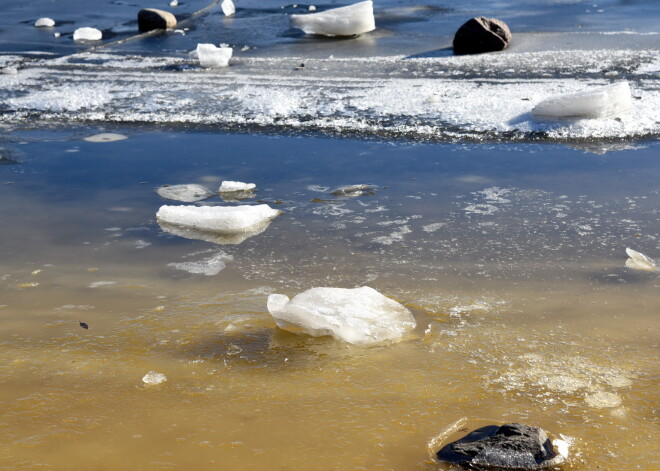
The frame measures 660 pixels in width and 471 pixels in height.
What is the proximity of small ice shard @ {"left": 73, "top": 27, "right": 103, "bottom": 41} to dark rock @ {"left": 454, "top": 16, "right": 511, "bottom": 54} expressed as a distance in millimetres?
4442

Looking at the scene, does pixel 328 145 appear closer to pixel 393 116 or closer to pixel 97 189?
pixel 393 116

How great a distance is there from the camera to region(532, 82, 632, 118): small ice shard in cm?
505

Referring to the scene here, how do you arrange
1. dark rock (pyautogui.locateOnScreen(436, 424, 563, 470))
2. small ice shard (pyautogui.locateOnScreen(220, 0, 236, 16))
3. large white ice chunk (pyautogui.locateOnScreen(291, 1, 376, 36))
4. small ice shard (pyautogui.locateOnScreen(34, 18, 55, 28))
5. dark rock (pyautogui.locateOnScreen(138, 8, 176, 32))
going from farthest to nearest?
small ice shard (pyautogui.locateOnScreen(220, 0, 236, 16)) → small ice shard (pyautogui.locateOnScreen(34, 18, 55, 28)) → dark rock (pyautogui.locateOnScreen(138, 8, 176, 32)) → large white ice chunk (pyautogui.locateOnScreen(291, 1, 376, 36)) → dark rock (pyautogui.locateOnScreen(436, 424, 563, 470))

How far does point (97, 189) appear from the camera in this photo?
4.28 m

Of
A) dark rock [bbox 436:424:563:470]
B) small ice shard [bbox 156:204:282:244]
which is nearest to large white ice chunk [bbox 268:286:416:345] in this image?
dark rock [bbox 436:424:563:470]

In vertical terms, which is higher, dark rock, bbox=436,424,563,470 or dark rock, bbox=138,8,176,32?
dark rock, bbox=138,8,176,32

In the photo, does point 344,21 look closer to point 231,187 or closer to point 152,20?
point 152,20

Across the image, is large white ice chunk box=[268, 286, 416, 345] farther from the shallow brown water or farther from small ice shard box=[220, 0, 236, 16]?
small ice shard box=[220, 0, 236, 16]

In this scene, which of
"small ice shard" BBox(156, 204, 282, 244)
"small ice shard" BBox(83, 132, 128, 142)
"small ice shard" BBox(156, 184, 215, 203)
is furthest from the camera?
"small ice shard" BBox(83, 132, 128, 142)

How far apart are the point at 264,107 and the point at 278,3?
616cm

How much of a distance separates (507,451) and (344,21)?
7441mm

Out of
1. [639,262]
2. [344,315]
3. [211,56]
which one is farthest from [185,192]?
[211,56]

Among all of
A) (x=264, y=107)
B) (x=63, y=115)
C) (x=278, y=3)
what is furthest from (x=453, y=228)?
(x=278, y=3)

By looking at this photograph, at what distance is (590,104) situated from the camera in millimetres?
5062
